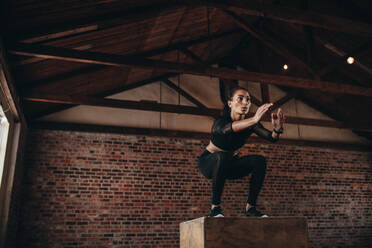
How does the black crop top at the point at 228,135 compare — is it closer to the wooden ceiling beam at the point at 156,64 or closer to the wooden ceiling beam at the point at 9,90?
the wooden ceiling beam at the point at 156,64

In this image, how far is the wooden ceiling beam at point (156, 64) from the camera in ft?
14.8

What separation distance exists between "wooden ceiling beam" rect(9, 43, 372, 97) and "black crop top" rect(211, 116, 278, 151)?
255 centimetres

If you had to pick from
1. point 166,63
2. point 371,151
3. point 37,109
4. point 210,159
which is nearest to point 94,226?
point 37,109

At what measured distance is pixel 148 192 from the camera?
7488 mm

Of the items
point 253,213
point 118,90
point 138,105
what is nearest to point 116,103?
point 138,105

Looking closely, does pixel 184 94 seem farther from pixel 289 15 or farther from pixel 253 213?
pixel 253 213

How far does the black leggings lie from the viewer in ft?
8.82

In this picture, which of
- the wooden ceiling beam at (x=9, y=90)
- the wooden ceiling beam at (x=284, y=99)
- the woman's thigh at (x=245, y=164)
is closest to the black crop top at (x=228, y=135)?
the woman's thigh at (x=245, y=164)

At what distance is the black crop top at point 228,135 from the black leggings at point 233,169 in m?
0.07

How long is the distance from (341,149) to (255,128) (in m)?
7.11

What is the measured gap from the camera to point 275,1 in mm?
7102

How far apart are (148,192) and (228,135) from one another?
508 centimetres

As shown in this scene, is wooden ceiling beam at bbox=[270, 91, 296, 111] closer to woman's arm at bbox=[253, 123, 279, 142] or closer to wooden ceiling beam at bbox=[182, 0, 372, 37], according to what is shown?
wooden ceiling beam at bbox=[182, 0, 372, 37]

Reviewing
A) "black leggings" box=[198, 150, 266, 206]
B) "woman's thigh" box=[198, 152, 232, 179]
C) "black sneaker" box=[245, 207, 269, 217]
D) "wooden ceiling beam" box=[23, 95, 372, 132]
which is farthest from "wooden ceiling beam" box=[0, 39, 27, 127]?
"black sneaker" box=[245, 207, 269, 217]
